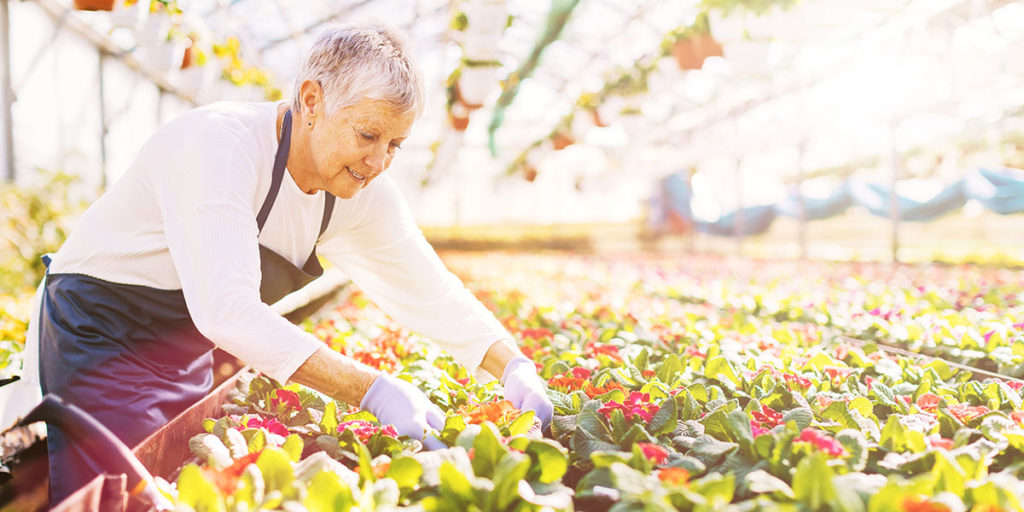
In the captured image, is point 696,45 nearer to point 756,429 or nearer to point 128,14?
point 128,14

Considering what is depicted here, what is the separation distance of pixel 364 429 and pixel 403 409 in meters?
0.10

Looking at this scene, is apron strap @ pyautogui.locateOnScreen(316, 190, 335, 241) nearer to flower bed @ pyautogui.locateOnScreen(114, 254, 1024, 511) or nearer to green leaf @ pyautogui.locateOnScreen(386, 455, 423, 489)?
flower bed @ pyautogui.locateOnScreen(114, 254, 1024, 511)

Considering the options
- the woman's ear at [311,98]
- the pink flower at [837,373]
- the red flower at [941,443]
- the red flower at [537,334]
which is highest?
the woman's ear at [311,98]

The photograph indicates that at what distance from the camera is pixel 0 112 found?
5.48 meters

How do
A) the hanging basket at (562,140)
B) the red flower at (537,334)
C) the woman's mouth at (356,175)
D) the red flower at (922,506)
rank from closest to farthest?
the red flower at (922,506) → the woman's mouth at (356,175) → the red flower at (537,334) → the hanging basket at (562,140)

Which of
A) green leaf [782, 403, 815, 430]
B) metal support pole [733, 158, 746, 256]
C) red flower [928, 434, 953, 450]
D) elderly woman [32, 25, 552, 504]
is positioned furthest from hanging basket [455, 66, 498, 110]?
metal support pole [733, 158, 746, 256]

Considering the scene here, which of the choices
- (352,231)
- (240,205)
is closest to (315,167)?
(240,205)

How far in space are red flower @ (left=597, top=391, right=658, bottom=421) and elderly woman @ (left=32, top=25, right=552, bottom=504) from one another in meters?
0.14

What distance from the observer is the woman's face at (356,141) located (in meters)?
1.44

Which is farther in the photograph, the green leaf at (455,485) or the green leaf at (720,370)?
the green leaf at (720,370)

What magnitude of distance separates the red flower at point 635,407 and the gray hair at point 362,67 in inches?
30.3

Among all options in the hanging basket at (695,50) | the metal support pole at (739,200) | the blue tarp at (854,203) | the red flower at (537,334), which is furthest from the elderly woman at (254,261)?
the metal support pole at (739,200)

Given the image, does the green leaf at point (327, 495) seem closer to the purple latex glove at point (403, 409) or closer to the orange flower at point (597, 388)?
the purple latex glove at point (403, 409)

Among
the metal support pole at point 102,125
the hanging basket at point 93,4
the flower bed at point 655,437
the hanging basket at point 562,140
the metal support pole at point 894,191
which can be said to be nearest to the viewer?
the flower bed at point 655,437
